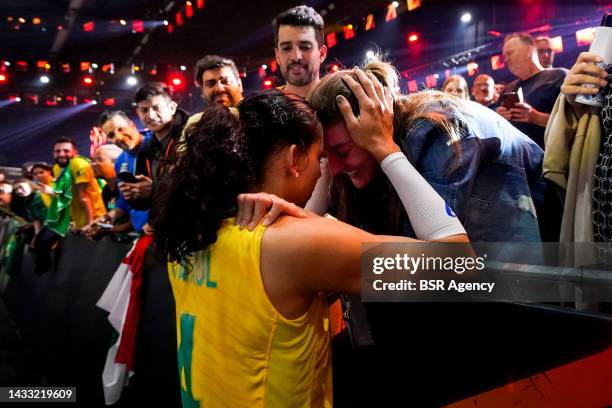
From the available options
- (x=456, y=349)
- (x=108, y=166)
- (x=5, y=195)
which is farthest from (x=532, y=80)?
(x=5, y=195)

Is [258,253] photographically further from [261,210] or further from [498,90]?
[498,90]

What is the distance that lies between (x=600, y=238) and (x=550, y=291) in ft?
2.32

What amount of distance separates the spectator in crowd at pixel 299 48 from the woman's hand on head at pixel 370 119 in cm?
188

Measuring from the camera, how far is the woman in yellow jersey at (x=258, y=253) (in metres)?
1.23

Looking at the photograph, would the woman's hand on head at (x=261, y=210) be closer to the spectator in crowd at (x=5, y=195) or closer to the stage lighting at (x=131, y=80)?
the spectator in crowd at (x=5, y=195)

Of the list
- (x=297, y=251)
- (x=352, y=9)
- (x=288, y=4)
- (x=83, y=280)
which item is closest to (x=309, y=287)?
(x=297, y=251)

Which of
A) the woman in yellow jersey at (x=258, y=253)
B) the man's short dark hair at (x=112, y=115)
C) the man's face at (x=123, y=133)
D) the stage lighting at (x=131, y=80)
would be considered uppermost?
the stage lighting at (x=131, y=80)

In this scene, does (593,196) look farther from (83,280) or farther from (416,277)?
(83,280)

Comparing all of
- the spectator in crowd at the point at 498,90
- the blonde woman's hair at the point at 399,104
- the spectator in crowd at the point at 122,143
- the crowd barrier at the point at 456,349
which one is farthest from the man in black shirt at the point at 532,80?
the spectator in crowd at the point at 122,143

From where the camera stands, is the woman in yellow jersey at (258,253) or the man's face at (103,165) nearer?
the woman in yellow jersey at (258,253)

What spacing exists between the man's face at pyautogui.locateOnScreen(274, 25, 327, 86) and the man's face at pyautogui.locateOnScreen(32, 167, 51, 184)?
6.83 m

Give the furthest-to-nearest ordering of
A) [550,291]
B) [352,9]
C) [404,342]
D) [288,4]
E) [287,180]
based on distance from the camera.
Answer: [352,9]
[288,4]
[287,180]
[404,342]
[550,291]

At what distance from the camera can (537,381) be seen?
1062mm

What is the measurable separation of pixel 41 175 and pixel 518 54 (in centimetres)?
783
